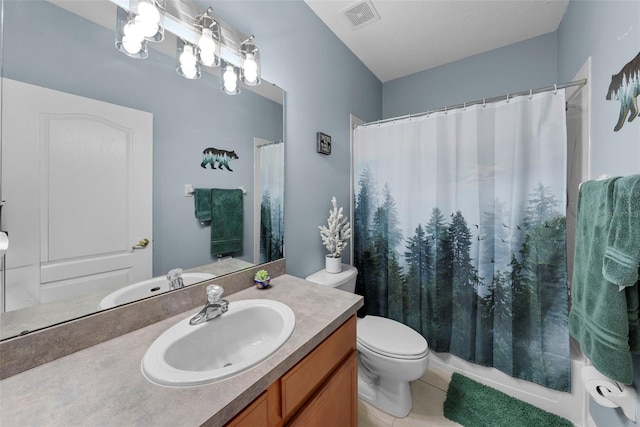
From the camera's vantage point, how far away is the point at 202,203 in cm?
103

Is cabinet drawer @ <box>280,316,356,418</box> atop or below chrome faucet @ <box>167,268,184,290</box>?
below

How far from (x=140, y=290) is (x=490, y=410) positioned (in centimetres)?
196

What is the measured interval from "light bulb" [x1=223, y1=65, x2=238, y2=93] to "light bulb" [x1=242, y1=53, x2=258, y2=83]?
0.19 ft

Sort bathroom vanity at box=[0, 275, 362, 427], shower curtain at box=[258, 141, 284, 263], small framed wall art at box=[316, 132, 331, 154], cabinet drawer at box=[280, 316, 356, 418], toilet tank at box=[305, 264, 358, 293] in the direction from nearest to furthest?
bathroom vanity at box=[0, 275, 362, 427]
cabinet drawer at box=[280, 316, 356, 418]
shower curtain at box=[258, 141, 284, 263]
toilet tank at box=[305, 264, 358, 293]
small framed wall art at box=[316, 132, 331, 154]

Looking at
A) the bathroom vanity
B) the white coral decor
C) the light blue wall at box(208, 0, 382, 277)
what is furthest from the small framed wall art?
the bathroom vanity

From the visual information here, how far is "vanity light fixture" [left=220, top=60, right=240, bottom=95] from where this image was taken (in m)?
1.11

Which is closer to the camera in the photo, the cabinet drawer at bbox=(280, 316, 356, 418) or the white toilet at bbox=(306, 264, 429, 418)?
the cabinet drawer at bbox=(280, 316, 356, 418)

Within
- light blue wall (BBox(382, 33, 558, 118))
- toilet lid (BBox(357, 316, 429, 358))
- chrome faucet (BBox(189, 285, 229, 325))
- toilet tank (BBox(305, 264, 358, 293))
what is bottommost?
toilet lid (BBox(357, 316, 429, 358))

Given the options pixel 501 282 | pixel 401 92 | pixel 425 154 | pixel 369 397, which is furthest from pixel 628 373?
pixel 401 92

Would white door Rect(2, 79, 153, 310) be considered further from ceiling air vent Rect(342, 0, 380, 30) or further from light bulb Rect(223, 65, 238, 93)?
ceiling air vent Rect(342, 0, 380, 30)

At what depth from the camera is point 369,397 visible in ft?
4.89

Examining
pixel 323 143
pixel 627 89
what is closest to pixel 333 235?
pixel 323 143

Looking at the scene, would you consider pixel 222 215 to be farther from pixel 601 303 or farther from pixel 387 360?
pixel 601 303

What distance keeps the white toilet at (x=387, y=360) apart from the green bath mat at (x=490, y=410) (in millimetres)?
303
